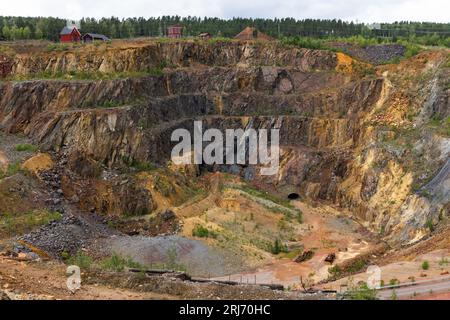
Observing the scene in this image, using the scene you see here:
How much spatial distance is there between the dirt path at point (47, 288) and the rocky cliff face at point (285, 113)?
16453 mm

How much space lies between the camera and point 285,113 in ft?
172

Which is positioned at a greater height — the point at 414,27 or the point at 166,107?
the point at 414,27

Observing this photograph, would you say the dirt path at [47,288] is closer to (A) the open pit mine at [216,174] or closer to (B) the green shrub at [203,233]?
(A) the open pit mine at [216,174]

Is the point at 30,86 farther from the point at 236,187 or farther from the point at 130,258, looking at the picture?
the point at 130,258

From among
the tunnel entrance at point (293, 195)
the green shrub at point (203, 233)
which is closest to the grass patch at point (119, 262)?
the green shrub at point (203, 233)

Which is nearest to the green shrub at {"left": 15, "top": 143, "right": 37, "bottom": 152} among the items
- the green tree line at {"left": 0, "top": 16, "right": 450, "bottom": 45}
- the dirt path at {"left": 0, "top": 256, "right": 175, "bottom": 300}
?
the dirt path at {"left": 0, "top": 256, "right": 175, "bottom": 300}

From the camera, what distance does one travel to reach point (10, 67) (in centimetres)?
4925

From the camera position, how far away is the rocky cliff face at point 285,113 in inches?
1523

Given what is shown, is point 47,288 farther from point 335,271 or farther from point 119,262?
point 335,271

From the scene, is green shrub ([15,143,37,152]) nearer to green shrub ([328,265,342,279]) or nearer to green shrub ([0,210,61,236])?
green shrub ([0,210,61,236])

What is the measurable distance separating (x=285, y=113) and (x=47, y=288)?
35.9 m
